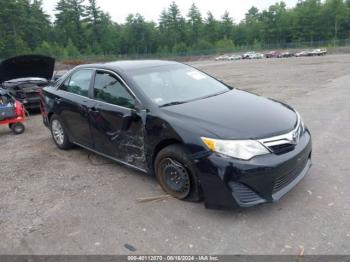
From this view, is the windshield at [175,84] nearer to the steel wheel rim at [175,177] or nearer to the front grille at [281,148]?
the steel wheel rim at [175,177]

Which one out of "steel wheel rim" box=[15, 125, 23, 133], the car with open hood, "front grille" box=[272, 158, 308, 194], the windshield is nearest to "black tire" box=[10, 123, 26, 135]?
"steel wheel rim" box=[15, 125, 23, 133]

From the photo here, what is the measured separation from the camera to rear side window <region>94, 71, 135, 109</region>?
4293 mm

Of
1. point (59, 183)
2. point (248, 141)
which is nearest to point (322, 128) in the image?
point (248, 141)

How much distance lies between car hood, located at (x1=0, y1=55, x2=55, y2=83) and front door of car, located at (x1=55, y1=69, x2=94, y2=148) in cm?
497

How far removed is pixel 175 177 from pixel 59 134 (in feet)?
9.91

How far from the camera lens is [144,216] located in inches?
143

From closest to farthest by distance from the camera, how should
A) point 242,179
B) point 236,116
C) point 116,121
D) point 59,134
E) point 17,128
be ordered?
1. point 242,179
2. point 236,116
3. point 116,121
4. point 59,134
5. point 17,128

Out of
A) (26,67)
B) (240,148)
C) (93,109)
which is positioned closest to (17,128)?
(26,67)

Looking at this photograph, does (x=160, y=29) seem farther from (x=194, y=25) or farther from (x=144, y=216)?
(x=144, y=216)

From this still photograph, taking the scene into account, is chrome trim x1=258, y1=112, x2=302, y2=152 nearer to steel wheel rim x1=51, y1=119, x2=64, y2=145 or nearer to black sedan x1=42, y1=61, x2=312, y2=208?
black sedan x1=42, y1=61, x2=312, y2=208

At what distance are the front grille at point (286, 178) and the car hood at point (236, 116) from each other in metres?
0.43

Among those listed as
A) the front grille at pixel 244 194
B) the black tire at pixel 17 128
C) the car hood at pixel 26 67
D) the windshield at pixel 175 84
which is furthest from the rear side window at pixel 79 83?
the car hood at pixel 26 67

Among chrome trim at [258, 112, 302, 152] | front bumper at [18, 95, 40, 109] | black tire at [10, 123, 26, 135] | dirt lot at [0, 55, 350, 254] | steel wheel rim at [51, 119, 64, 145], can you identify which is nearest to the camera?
dirt lot at [0, 55, 350, 254]

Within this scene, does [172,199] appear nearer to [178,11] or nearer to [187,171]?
[187,171]
